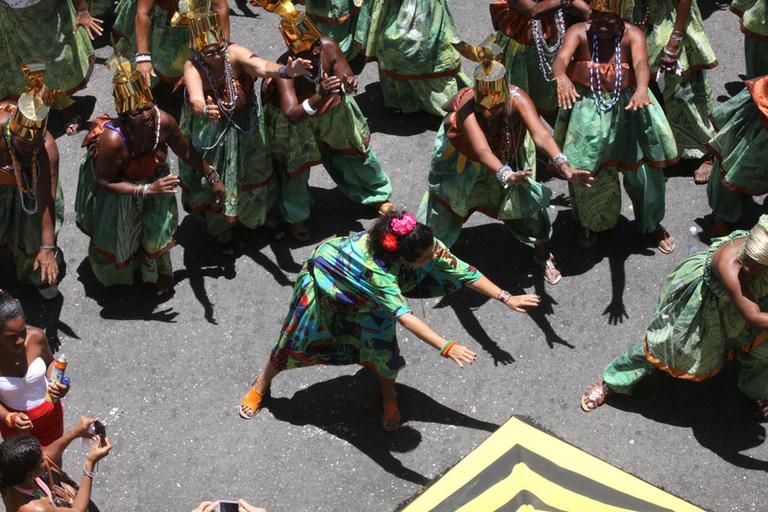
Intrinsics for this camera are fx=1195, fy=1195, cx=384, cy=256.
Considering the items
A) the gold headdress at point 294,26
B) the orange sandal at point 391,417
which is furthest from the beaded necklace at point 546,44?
the orange sandal at point 391,417

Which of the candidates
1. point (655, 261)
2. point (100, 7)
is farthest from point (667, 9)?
point (100, 7)

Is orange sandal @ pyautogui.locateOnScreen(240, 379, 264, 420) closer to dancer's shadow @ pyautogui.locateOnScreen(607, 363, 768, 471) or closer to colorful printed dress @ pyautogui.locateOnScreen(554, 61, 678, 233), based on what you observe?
dancer's shadow @ pyautogui.locateOnScreen(607, 363, 768, 471)

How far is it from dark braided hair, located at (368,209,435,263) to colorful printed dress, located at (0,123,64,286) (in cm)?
210

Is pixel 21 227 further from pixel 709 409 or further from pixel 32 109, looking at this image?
pixel 709 409

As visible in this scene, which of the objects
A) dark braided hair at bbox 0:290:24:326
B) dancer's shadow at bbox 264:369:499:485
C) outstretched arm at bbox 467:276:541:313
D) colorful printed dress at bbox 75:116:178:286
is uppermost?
dark braided hair at bbox 0:290:24:326

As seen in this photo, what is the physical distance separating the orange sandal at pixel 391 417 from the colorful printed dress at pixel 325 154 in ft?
5.10

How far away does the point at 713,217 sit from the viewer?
299 inches

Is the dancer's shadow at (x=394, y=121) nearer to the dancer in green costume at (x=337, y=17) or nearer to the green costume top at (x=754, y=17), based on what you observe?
the dancer in green costume at (x=337, y=17)

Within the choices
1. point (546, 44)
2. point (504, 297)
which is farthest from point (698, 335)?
point (546, 44)

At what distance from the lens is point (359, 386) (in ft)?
21.9

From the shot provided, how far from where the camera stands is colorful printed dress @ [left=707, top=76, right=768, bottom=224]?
264 inches

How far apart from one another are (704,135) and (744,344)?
7.05ft

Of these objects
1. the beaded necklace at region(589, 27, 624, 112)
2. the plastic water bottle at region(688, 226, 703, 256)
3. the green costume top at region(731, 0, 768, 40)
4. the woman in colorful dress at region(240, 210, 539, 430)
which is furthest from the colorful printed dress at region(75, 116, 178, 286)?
the green costume top at region(731, 0, 768, 40)

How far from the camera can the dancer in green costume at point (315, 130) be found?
6.68 m
